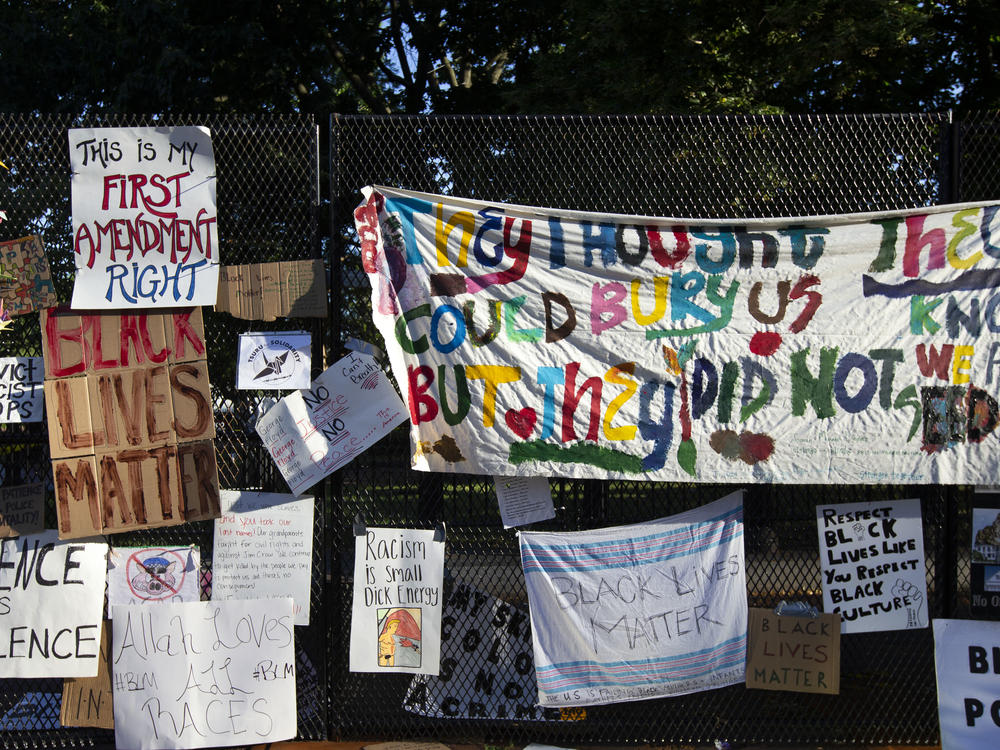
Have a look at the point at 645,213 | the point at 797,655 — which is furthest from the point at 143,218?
the point at 797,655

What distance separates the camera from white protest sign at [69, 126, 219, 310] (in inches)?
162

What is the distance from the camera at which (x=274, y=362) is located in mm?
4125

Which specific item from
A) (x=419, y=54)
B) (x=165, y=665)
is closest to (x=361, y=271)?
(x=165, y=665)

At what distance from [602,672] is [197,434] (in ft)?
7.52

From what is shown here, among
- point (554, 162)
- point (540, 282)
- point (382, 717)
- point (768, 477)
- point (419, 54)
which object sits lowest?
point (382, 717)

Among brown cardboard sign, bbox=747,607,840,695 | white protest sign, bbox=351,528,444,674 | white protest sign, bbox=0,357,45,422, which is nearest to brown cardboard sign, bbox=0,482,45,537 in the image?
white protest sign, bbox=0,357,45,422

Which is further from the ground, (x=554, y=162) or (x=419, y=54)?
(x=419, y=54)

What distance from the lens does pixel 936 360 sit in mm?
4141

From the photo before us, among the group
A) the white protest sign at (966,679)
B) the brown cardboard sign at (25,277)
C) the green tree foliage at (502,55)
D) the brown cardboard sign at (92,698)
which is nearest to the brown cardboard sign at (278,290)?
the brown cardboard sign at (25,277)

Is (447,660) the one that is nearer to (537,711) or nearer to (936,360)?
(537,711)

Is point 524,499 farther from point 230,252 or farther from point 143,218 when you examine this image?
point 143,218

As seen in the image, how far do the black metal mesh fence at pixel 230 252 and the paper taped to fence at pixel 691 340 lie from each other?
480mm

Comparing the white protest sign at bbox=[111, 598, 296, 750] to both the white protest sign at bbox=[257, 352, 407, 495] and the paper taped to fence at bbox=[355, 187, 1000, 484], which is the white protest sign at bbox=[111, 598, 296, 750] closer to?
the white protest sign at bbox=[257, 352, 407, 495]

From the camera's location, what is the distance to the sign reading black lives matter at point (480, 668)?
4250 millimetres
